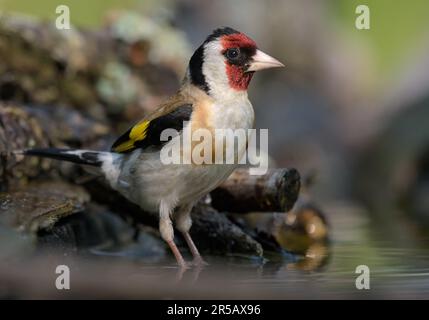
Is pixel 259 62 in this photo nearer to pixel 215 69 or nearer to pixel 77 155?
pixel 215 69

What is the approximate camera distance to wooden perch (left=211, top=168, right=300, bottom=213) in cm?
582

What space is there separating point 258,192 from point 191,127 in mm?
800

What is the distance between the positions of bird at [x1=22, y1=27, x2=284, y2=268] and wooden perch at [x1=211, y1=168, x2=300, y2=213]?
356mm

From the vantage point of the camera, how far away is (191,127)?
5426mm

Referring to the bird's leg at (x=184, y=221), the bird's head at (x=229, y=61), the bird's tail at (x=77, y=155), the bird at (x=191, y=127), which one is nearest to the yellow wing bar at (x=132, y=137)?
the bird at (x=191, y=127)

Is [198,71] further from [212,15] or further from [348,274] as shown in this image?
[212,15]

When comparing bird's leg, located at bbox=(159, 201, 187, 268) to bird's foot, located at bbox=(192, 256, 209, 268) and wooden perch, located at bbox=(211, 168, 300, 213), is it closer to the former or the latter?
bird's foot, located at bbox=(192, 256, 209, 268)

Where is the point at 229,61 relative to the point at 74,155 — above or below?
above

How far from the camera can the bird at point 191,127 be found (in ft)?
17.9

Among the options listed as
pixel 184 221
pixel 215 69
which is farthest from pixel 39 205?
pixel 215 69

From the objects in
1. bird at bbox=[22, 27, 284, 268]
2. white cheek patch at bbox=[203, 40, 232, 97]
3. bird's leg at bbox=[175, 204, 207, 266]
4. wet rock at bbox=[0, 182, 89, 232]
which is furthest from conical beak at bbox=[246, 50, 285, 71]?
wet rock at bbox=[0, 182, 89, 232]

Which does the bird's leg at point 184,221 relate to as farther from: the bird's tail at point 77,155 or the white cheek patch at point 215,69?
the white cheek patch at point 215,69

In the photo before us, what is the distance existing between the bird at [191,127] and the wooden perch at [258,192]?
36cm

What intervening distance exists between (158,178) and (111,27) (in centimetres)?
387
